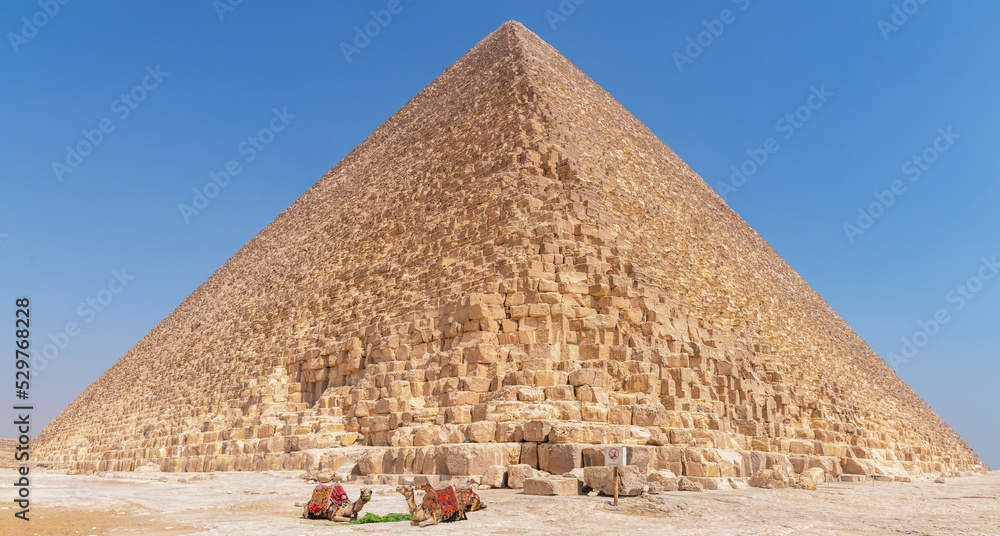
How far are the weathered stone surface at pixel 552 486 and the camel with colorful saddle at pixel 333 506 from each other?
2102mm

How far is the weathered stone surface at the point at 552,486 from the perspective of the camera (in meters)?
7.36

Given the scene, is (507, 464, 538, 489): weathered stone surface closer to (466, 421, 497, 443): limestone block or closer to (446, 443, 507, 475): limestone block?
(446, 443, 507, 475): limestone block

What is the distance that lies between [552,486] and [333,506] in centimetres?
244

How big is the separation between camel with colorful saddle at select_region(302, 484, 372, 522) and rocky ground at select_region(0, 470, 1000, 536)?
4.2 inches

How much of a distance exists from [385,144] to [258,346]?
9.24 m

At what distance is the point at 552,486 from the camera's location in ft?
24.1

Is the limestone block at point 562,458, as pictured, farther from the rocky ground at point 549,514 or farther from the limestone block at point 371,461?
the limestone block at point 371,461

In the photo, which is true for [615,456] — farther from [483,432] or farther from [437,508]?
[483,432]

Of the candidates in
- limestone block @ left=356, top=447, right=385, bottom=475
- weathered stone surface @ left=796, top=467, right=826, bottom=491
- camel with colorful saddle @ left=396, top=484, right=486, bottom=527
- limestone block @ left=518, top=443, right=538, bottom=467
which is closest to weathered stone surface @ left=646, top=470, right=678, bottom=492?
limestone block @ left=518, top=443, right=538, bottom=467

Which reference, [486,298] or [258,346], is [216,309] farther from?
[486,298]

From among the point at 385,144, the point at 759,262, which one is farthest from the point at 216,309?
the point at 759,262

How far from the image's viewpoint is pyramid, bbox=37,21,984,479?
998cm

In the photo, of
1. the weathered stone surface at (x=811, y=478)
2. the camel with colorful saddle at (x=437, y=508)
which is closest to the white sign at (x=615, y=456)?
the camel with colorful saddle at (x=437, y=508)

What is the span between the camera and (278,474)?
→ 11.0m
